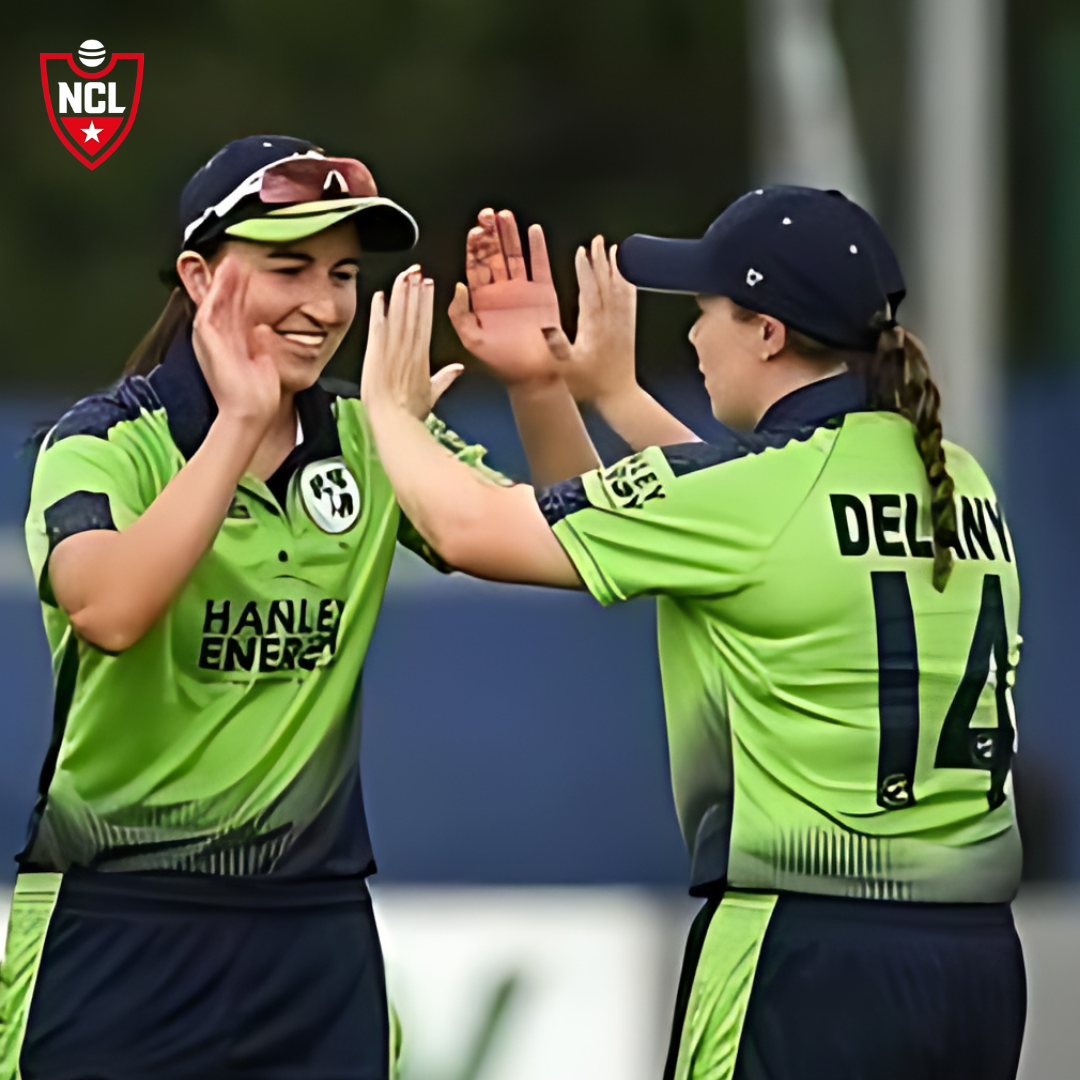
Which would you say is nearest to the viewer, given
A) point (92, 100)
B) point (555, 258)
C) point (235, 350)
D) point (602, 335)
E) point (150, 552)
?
point (150, 552)

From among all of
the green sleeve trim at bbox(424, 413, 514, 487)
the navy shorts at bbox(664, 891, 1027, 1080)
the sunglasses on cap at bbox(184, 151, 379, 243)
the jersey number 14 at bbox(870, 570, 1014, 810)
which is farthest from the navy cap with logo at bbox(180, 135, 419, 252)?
the navy shorts at bbox(664, 891, 1027, 1080)

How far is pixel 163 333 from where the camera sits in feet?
7.14

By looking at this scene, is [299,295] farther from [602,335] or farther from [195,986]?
[195,986]

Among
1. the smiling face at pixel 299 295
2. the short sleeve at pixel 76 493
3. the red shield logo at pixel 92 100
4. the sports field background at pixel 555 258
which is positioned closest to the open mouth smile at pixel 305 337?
the smiling face at pixel 299 295

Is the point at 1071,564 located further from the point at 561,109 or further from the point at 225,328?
the point at 225,328

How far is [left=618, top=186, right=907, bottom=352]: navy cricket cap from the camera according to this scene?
2092mm

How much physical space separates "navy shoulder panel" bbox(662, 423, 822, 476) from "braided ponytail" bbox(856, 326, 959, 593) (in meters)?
0.10

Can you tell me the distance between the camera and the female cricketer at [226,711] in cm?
205

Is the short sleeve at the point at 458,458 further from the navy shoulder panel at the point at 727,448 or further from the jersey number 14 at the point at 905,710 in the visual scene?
→ the jersey number 14 at the point at 905,710

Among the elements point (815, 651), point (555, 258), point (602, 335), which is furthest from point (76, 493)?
point (555, 258)

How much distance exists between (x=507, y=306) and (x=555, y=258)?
993mm

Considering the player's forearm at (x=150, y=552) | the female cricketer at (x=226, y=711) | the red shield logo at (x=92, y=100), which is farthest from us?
the red shield logo at (x=92, y=100)

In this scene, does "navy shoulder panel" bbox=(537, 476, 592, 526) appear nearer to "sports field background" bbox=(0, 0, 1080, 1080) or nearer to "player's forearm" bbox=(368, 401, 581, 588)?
"player's forearm" bbox=(368, 401, 581, 588)

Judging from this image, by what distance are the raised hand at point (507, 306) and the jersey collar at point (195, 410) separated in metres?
0.20
